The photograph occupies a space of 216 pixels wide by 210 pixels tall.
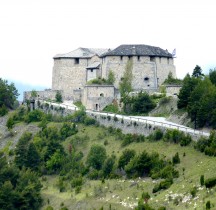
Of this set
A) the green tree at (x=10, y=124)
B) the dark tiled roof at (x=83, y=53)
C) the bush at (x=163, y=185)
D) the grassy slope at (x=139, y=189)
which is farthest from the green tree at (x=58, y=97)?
the bush at (x=163, y=185)

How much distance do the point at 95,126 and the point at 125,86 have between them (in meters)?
9.16

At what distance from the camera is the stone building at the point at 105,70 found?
3713 inches

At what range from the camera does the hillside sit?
64.0 metres

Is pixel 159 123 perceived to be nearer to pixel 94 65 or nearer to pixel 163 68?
pixel 163 68

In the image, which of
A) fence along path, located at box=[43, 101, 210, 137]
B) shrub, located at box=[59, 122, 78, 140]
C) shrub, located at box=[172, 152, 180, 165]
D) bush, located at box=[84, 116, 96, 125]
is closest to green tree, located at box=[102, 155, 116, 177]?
fence along path, located at box=[43, 101, 210, 137]

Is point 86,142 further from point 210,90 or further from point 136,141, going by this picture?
point 210,90

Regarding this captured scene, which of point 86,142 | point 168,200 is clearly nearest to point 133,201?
point 168,200

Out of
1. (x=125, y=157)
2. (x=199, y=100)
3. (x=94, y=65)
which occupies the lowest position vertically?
(x=125, y=157)

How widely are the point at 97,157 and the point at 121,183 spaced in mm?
6730

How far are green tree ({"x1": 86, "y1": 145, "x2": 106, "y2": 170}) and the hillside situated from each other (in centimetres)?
95

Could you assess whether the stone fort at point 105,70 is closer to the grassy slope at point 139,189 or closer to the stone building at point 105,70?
the stone building at point 105,70

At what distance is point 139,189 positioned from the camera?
6944 cm

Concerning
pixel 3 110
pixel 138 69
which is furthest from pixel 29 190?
pixel 138 69

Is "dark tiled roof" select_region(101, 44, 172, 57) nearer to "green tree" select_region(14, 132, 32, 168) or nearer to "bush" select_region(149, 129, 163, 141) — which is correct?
"green tree" select_region(14, 132, 32, 168)
